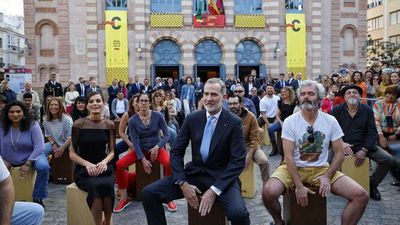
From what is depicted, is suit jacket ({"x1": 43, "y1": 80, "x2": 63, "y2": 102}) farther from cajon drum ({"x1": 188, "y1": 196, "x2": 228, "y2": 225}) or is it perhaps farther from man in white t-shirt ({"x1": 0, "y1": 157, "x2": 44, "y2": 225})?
man in white t-shirt ({"x1": 0, "y1": 157, "x2": 44, "y2": 225})

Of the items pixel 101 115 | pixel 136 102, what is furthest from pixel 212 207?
pixel 136 102

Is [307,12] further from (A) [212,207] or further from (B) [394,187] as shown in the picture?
(A) [212,207]

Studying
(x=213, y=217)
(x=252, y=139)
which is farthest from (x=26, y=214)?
(x=252, y=139)

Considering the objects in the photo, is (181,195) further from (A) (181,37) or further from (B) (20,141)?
(A) (181,37)

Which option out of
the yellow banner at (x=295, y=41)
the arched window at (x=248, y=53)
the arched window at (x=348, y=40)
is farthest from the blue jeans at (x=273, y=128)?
the arched window at (x=348, y=40)

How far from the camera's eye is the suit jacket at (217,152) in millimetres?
4762

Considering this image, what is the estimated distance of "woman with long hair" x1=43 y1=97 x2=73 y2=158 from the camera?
786 centimetres

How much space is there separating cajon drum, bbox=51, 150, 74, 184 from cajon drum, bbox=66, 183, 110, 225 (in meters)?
2.60

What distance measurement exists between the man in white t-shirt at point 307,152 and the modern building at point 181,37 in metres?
22.0

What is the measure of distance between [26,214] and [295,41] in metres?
25.5

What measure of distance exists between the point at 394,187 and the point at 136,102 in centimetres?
473

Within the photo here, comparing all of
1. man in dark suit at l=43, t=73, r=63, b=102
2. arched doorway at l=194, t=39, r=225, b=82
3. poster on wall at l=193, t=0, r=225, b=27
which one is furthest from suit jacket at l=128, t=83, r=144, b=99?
poster on wall at l=193, t=0, r=225, b=27

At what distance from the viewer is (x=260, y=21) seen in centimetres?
2755

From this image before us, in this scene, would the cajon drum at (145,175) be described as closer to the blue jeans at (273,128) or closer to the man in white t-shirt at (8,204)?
the man in white t-shirt at (8,204)
